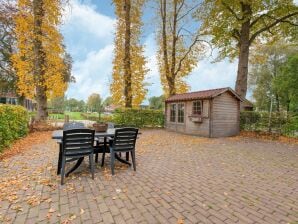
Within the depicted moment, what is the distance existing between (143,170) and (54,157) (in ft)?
9.50

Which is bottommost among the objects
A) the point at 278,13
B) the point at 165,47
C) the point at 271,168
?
the point at 271,168

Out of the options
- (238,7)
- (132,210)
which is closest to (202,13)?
(238,7)

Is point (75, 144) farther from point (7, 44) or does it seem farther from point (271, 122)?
point (7, 44)

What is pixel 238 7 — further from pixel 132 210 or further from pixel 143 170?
pixel 132 210

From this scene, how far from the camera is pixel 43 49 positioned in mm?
12023

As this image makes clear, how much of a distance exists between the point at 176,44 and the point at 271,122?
10817 millimetres

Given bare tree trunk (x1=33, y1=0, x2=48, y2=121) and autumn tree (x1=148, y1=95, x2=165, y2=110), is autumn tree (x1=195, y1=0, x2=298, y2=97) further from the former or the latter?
autumn tree (x1=148, y1=95, x2=165, y2=110)

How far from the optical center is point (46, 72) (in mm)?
12039

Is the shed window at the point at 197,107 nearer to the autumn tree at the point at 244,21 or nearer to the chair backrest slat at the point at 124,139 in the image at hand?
the autumn tree at the point at 244,21

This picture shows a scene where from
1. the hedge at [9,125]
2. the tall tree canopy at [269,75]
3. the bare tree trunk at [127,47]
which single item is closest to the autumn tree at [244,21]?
the bare tree trunk at [127,47]

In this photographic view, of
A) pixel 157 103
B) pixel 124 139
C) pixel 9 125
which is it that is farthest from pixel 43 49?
pixel 157 103

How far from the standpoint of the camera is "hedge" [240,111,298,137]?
11.5 m

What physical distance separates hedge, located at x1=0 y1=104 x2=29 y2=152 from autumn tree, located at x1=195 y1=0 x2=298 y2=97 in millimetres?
13316

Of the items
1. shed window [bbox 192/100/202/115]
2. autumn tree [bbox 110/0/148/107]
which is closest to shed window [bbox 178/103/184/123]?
shed window [bbox 192/100/202/115]
